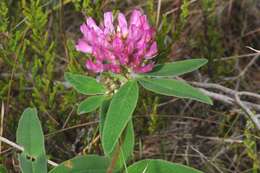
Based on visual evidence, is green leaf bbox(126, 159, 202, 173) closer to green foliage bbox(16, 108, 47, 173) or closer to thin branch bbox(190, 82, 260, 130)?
green foliage bbox(16, 108, 47, 173)

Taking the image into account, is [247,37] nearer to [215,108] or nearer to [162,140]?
[215,108]

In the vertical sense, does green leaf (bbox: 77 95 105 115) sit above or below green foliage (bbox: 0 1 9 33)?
below

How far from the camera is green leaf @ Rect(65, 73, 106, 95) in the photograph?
1.53 metres

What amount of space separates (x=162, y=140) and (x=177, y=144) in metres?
0.08

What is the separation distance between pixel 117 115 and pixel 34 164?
37cm

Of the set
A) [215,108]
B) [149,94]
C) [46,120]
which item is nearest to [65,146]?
[46,120]

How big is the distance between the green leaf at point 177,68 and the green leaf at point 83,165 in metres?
0.31

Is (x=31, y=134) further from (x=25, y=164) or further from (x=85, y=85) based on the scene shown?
(x=85, y=85)

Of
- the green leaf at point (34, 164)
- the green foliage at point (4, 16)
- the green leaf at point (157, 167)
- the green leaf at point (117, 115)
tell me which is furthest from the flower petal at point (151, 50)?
the green foliage at point (4, 16)

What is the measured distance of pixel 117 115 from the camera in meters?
1.32

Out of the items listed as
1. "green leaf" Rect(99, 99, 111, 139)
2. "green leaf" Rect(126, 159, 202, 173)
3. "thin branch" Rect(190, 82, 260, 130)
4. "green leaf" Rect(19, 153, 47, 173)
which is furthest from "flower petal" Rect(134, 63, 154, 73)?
"thin branch" Rect(190, 82, 260, 130)

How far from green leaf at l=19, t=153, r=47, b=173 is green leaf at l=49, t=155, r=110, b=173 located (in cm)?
6

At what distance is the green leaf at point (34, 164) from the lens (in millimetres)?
1509

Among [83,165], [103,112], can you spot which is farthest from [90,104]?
[83,165]
